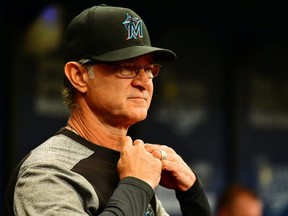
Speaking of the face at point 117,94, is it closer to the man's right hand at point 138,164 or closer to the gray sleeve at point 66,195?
the man's right hand at point 138,164

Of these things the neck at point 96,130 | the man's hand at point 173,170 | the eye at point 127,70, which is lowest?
the man's hand at point 173,170

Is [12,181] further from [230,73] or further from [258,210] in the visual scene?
[230,73]

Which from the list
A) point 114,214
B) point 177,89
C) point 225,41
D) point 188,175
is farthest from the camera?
point 225,41

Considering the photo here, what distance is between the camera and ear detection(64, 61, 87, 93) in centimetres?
221

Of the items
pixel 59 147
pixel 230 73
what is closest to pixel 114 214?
pixel 59 147

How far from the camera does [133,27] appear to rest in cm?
221

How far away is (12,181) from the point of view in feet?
7.06

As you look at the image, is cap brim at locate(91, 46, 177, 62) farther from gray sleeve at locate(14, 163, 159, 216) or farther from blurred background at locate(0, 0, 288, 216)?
blurred background at locate(0, 0, 288, 216)

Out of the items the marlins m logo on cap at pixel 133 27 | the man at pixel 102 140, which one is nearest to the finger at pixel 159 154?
the man at pixel 102 140

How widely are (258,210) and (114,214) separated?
10.1 feet

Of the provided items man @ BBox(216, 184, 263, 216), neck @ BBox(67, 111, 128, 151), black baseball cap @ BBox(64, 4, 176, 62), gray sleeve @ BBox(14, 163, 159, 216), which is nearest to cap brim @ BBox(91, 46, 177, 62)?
black baseball cap @ BBox(64, 4, 176, 62)

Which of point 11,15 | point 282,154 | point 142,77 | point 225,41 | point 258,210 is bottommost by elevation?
point 282,154

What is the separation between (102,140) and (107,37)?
28 cm

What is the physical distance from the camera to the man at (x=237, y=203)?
15.9ft
